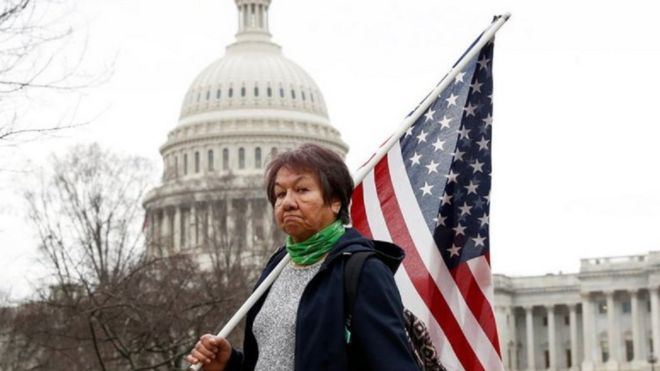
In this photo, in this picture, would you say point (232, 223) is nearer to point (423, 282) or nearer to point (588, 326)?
point (588, 326)

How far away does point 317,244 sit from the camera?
665cm

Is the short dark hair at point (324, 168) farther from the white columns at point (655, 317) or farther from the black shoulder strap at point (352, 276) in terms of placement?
the white columns at point (655, 317)

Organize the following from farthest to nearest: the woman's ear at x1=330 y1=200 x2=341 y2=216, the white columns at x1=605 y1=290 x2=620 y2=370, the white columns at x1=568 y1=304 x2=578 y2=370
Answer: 1. the white columns at x1=568 y1=304 x2=578 y2=370
2. the white columns at x1=605 y1=290 x2=620 y2=370
3. the woman's ear at x1=330 y1=200 x2=341 y2=216

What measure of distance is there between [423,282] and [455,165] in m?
0.63

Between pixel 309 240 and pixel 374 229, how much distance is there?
2481mm

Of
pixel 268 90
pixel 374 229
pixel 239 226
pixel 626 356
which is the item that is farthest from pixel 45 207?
pixel 268 90

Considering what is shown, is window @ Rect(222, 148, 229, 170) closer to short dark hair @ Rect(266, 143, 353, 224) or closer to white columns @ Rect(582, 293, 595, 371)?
white columns @ Rect(582, 293, 595, 371)

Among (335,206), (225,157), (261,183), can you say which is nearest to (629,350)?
(261,183)

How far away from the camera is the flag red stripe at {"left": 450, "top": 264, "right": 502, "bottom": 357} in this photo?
8.89 meters

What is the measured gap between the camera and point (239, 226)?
8412cm

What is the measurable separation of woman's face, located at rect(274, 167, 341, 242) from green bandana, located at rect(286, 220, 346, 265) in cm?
3

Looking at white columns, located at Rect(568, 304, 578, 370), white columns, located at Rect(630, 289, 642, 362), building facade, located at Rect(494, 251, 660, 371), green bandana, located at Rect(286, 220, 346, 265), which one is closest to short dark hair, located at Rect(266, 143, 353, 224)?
green bandana, located at Rect(286, 220, 346, 265)

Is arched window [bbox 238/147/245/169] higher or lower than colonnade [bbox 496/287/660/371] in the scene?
higher

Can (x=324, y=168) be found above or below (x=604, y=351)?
below
